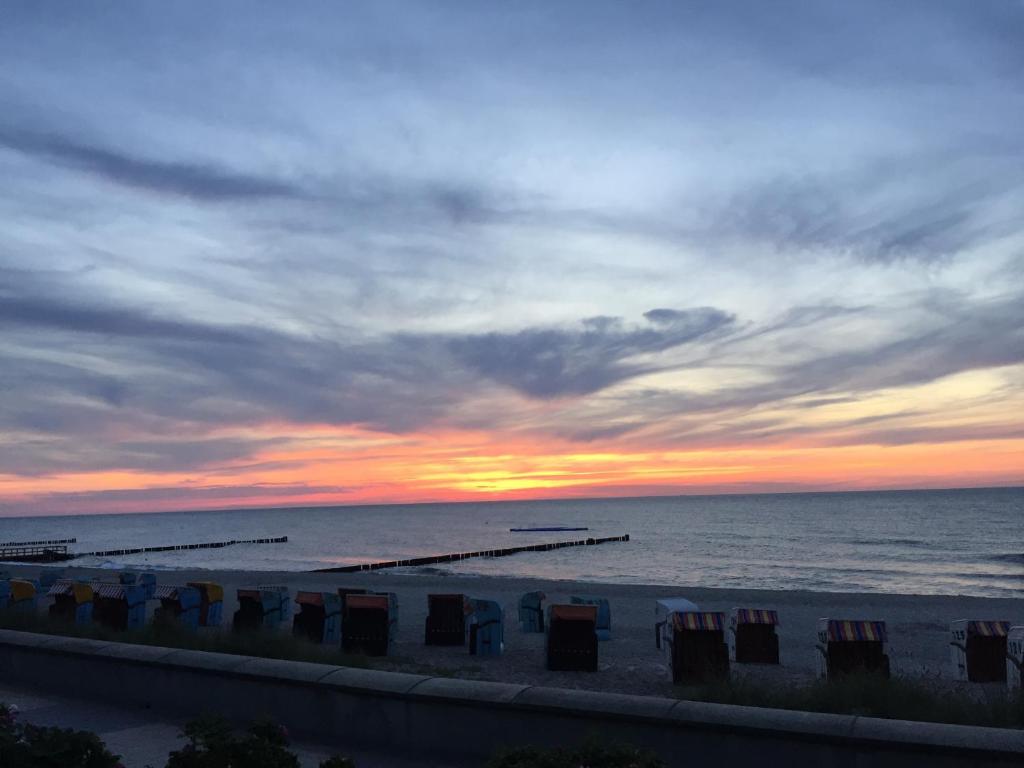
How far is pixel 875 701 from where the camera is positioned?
8.14 metres

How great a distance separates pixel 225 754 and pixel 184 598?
13272 millimetres

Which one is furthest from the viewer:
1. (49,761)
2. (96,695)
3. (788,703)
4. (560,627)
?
(560,627)

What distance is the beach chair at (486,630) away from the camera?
49.8 feet

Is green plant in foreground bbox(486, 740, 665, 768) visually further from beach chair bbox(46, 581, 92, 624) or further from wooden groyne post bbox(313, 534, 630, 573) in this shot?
wooden groyne post bbox(313, 534, 630, 573)

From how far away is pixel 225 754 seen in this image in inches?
193

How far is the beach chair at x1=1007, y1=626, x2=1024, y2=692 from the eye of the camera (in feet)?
39.2

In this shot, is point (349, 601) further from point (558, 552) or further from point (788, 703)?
point (558, 552)

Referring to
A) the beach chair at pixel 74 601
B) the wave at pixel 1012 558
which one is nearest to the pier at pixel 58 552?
the beach chair at pixel 74 601

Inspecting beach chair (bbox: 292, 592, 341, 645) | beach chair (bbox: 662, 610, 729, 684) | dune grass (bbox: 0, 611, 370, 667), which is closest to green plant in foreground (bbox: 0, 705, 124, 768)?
dune grass (bbox: 0, 611, 370, 667)

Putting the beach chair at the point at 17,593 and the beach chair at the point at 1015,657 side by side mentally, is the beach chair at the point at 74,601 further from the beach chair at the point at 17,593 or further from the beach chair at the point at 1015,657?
the beach chair at the point at 1015,657

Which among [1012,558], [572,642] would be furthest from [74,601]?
[1012,558]

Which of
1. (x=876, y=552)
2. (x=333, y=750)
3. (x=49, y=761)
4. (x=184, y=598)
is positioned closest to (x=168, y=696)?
(x=333, y=750)

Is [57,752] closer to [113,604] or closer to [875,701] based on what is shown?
[875,701]

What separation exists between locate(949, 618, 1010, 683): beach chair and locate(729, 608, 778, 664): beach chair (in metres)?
2.71
